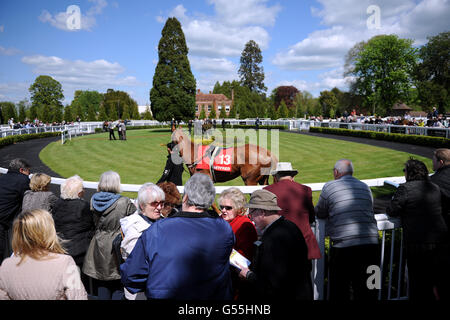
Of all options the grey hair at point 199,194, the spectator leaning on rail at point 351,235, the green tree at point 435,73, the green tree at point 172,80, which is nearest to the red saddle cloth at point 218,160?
the spectator leaning on rail at point 351,235

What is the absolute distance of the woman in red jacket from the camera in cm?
261

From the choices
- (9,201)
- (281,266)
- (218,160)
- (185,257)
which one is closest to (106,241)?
(185,257)

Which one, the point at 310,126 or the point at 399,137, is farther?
the point at 310,126

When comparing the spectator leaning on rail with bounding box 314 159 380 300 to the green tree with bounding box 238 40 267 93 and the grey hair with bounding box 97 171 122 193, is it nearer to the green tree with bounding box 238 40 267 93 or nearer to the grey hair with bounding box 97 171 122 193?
the grey hair with bounding box 97 171 122 193

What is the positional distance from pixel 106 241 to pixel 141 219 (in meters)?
0.73

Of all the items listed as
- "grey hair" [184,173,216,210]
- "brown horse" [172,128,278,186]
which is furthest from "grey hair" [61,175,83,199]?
"brown horse" [172,128,278,186]

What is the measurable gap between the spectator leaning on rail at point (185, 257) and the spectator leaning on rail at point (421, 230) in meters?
2.10

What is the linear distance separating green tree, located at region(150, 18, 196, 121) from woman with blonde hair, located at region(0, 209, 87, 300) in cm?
3834

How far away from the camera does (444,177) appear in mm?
3514

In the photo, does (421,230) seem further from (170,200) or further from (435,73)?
(435,73)

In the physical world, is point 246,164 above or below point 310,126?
below

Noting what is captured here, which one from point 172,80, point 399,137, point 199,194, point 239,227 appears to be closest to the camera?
point 199,194

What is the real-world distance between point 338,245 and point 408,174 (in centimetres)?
114
